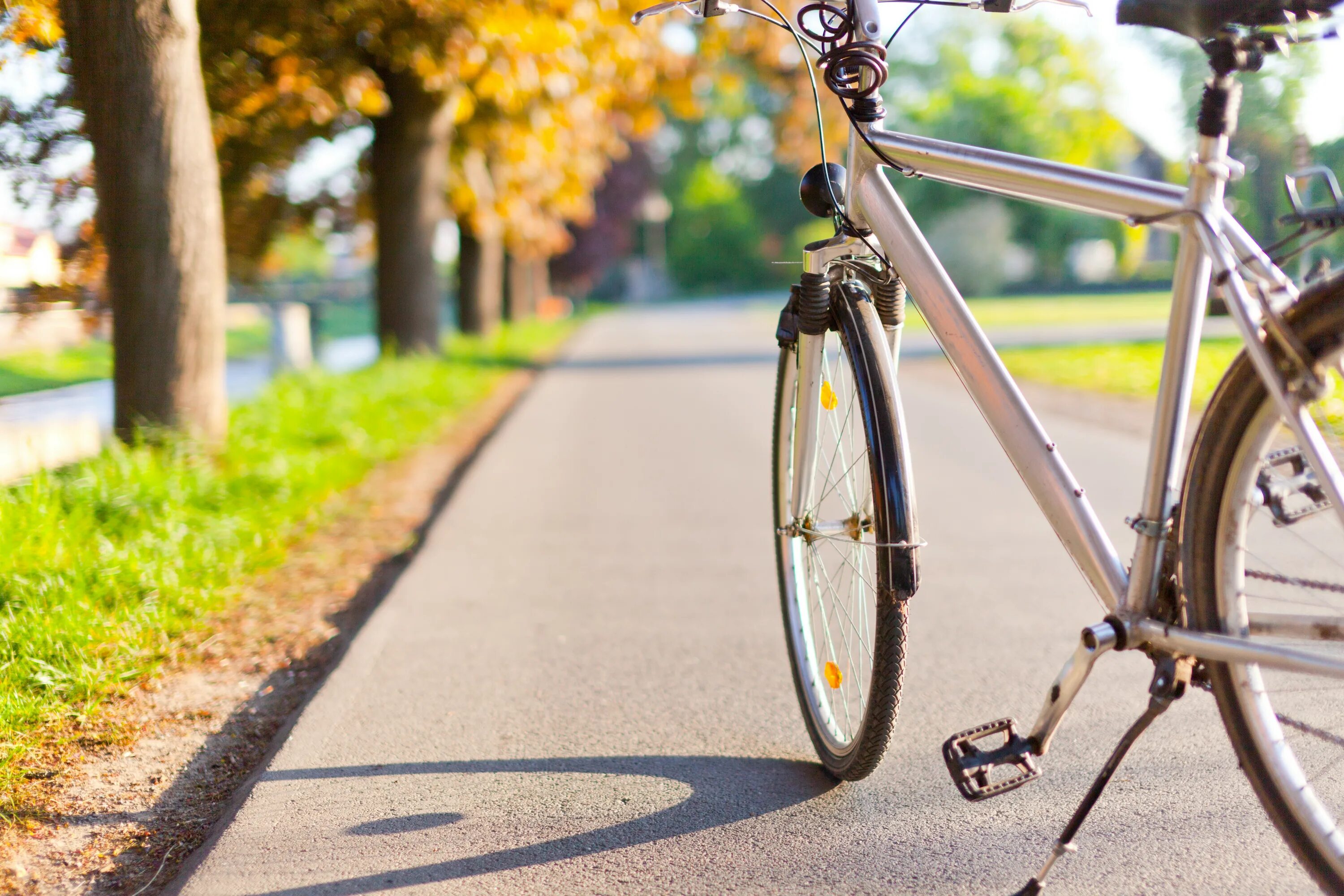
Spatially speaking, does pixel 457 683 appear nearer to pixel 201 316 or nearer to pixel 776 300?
pixel 201 316

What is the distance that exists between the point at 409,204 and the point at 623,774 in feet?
31.4

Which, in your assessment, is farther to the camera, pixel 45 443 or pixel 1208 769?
pixel 45 443

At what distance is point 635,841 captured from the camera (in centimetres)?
249

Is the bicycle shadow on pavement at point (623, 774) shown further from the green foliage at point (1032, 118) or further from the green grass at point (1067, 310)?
the green foliage at point (1032, 118)

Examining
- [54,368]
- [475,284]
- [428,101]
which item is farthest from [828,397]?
[475,284]

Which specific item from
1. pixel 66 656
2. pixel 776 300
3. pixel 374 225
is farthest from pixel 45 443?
pixel 776 300

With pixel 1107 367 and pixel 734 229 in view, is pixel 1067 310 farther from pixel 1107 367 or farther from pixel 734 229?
pixel 734 229

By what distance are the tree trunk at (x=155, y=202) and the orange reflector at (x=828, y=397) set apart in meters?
3.77

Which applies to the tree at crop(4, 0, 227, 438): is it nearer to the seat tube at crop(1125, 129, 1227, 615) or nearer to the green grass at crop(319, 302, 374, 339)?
the seat tube at crop(1125, 129, 1227, 615)

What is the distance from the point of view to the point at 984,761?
215cm

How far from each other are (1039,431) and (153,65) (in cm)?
445

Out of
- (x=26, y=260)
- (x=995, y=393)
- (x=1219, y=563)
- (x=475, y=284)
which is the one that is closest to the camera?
(x=1219, y=563)

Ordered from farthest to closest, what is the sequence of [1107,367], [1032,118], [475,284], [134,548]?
[1032,118]
[475,284]
[1107,367]
[134,548]

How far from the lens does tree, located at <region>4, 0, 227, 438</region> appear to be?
484 centimetres
